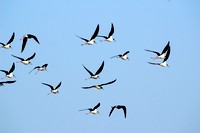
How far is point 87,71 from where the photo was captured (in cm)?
4725

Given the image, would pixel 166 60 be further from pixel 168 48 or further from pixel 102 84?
pixel 102 84

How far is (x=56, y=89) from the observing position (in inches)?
2178

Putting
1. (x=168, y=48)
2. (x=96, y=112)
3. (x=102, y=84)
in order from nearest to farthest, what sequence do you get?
(x=168, y=48), (x=102, y=84), (x=96, y=112)

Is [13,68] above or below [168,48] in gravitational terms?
below

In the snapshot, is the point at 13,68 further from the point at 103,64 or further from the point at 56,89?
the point at 103,64

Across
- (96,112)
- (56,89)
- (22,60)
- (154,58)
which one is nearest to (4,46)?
(22,60)

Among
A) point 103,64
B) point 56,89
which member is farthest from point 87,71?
point 56,89

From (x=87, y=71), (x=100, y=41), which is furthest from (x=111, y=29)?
(x=87, y=71)

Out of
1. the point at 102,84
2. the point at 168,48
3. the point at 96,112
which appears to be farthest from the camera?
the point at 96,112

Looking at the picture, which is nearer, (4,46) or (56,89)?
(4,46)

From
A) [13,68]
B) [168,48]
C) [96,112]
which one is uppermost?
[168,48]

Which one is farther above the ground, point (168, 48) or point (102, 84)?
point (168, 48)

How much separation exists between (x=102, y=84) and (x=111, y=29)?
5123mm

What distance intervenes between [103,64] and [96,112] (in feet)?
26.7
